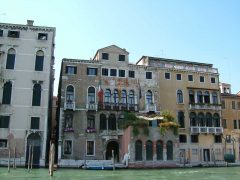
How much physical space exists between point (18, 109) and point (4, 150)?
11.5ft

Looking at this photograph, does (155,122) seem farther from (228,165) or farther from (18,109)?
(18,109)

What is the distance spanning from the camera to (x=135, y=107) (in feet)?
105

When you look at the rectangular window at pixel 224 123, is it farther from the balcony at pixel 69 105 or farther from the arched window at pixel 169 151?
the balcony at pixel 69 105

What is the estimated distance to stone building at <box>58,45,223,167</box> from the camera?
29.0 m

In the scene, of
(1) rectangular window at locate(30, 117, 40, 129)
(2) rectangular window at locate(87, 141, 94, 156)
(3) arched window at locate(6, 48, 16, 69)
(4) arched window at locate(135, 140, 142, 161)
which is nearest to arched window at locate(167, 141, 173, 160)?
(4) arched window at locate(135, 140, 142, 161)

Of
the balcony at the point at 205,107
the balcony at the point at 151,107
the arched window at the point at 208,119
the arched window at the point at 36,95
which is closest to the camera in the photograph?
the arched window at the point at 36,95

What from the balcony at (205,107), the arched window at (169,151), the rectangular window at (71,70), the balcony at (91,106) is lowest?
the arched window at (169,151)

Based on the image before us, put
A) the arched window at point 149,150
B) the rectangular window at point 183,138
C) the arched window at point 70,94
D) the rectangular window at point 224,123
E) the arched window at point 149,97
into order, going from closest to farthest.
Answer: the arched window at point 149,150
the arched window at point 70,94
the arched window at point 149,97
the rectangular window at point 183,138
the rectangular window at point 224,123

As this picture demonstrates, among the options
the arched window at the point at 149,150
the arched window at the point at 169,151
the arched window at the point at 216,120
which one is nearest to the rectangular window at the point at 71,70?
the arched window at the point at 149,150

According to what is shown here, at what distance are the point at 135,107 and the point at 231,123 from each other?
11.6m

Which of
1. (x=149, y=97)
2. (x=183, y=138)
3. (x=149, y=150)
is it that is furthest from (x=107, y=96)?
(x=183, y=138)

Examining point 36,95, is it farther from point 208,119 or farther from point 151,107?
point 208,119

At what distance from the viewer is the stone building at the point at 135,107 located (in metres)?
29.0

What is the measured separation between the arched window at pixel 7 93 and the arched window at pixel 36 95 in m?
1.96
